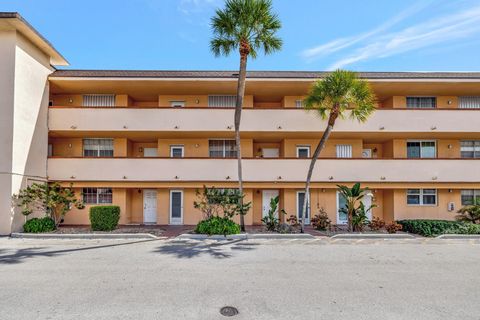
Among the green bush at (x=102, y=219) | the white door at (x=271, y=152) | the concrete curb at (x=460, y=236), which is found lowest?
the concrete curb at (x=460, y=236)

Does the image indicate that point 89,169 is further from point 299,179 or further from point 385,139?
point 385,139

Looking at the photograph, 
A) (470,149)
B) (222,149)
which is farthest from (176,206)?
(470,149)

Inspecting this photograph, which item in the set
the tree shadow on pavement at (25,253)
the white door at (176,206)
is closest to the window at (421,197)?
the white door at (176,206)

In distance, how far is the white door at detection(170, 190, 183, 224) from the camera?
17109 millimetres

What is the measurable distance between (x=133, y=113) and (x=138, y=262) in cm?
1003

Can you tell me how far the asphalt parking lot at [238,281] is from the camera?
546 cm

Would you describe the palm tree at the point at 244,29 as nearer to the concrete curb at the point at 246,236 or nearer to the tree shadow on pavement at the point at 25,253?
the concrete curb at the point at 246,236

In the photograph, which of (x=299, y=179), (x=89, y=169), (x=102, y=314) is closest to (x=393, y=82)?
(x=299, y=179)

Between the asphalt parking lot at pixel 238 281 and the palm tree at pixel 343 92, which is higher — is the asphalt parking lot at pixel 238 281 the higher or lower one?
the lower one

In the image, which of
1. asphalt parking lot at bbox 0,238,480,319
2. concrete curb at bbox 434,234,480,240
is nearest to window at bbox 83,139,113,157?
asphalt parking lot at bbox 0,238,480,319

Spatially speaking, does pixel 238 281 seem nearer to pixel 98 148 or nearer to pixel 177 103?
pixel 177 103

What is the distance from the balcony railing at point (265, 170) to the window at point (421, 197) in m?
1.51

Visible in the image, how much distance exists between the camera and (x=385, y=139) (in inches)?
695

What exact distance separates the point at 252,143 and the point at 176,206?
6453mm
